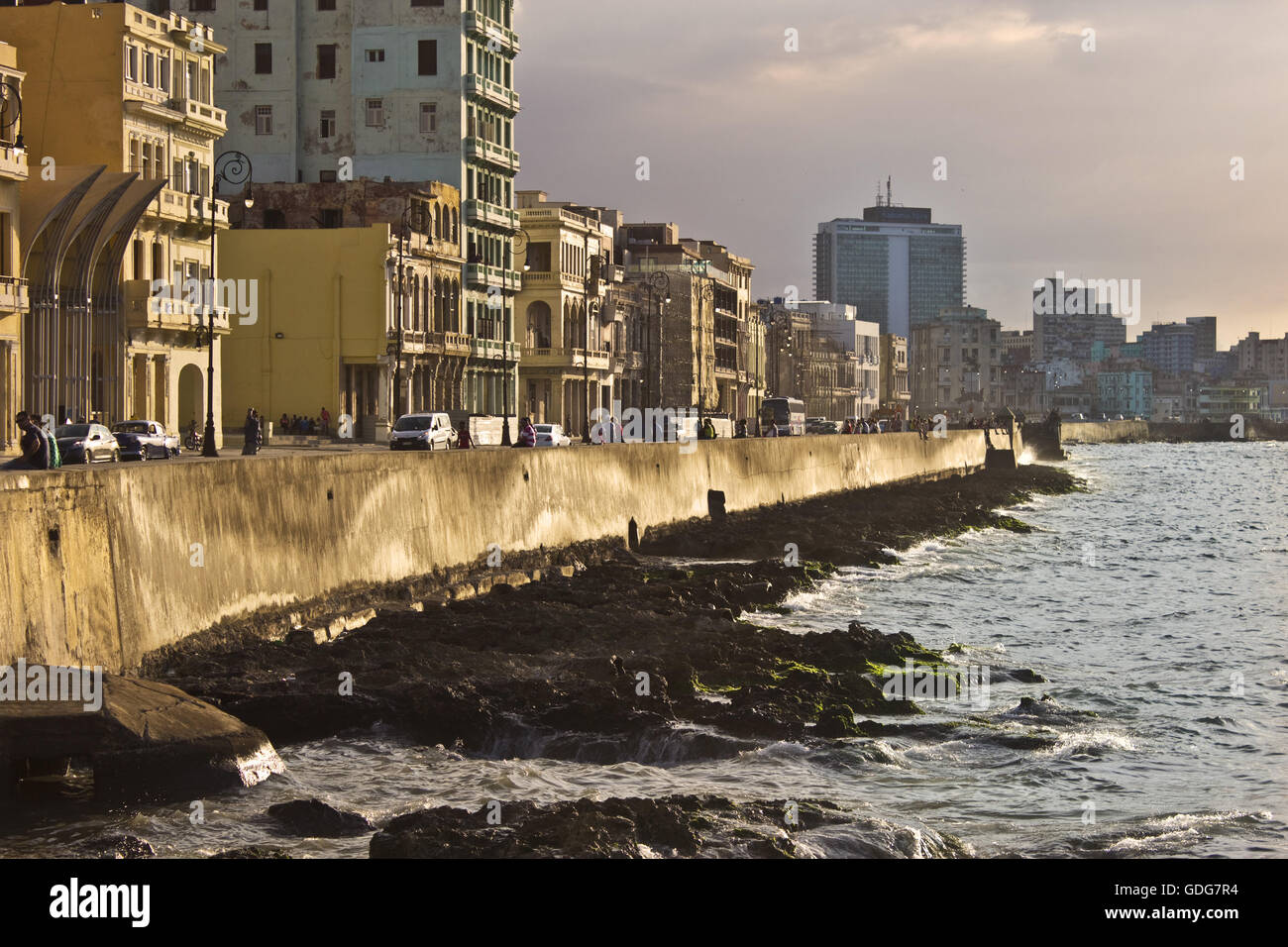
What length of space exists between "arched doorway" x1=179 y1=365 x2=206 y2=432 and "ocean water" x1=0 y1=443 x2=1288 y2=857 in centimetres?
3530

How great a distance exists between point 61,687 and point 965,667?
14.1 metres

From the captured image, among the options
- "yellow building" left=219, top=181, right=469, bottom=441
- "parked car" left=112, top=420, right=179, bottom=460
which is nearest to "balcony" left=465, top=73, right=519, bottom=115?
"yellow building" left=219, top=181, right=469, bottom=441

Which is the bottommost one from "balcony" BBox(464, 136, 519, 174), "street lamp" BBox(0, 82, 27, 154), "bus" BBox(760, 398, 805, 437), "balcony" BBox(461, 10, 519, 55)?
"bus" BBox(760, 398, 805, 437)

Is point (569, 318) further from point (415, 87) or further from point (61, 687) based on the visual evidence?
point (61, 687)

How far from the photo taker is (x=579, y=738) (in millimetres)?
17016

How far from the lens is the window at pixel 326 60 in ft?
280

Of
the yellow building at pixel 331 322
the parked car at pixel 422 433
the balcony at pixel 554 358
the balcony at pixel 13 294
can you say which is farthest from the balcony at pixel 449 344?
the balcony at pixel 13 294

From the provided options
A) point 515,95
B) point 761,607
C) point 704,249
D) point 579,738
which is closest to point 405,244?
point 515,95

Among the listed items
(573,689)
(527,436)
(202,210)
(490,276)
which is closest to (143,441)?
(527,436)

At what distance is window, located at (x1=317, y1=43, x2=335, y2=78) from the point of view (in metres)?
85.4

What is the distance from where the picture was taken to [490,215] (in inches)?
3403

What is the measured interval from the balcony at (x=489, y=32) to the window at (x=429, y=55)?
6.34 ft

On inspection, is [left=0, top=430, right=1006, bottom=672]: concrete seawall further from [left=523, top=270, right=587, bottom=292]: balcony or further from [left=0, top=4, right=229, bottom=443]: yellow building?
[left=523, top=270, right=587, bottom=292]: balcony

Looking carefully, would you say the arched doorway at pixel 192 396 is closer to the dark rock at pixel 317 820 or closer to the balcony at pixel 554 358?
the balcony at pixel 554 358
